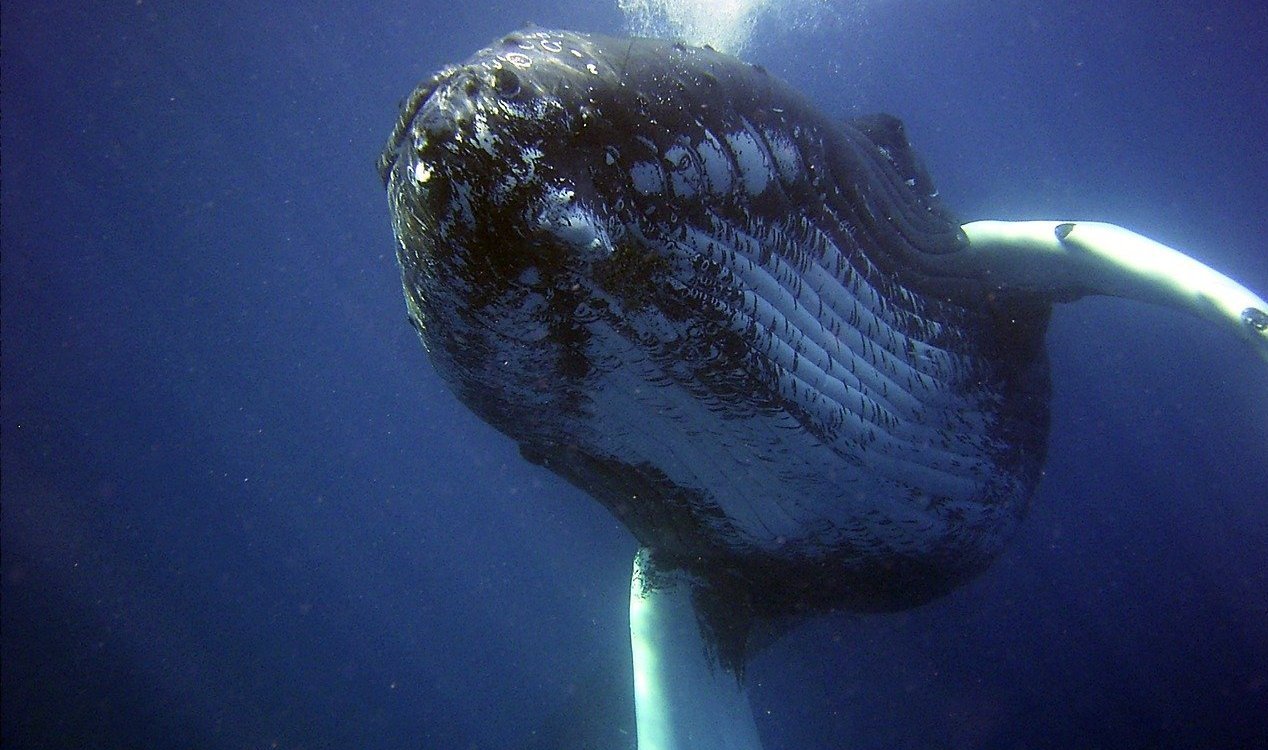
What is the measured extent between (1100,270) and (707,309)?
3.36 meters

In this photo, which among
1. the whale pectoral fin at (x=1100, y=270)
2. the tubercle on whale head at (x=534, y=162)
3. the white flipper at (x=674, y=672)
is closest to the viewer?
the tubercle on whale head at (x=534, y=162)

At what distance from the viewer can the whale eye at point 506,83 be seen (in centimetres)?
168

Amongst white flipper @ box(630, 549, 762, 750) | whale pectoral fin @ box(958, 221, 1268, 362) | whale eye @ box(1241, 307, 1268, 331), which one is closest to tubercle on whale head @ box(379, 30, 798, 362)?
whale pectoral fin @ box(958, 221, 1268, 362)

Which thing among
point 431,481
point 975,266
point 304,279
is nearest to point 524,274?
point 975,266

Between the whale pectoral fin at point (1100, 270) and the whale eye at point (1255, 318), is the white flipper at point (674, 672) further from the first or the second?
the whale eye at point (1255, 318)

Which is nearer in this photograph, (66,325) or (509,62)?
(509,62)

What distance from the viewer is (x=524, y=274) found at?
184 centimetres

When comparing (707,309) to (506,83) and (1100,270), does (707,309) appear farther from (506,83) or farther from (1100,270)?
(1100,270)

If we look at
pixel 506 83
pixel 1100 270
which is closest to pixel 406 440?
pixel 1100 270

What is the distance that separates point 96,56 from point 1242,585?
2880 centimetres

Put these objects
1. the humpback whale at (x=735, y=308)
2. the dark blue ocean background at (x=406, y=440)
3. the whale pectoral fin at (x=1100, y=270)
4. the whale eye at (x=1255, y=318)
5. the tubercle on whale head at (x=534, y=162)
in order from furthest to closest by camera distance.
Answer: the dark blue ocean background at (x=406, y=440) < the whale pectoral fin at (x=1100, y=270) < the whale eye at (x=1255, y=318) < the humpback whale at (x=735, y=308) < the tubercle on whale head at (x=534, y=162)

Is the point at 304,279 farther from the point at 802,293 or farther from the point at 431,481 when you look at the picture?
the point at 802,293

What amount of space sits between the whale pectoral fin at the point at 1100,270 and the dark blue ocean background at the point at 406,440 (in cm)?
69

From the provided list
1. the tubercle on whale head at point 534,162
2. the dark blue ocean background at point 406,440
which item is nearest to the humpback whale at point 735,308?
the tubercle on whale head at point 534,162
